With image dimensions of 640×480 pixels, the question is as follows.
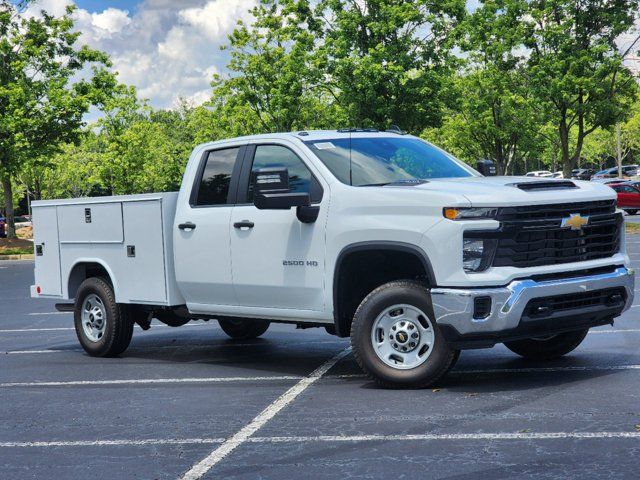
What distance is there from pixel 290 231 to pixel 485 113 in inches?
1651

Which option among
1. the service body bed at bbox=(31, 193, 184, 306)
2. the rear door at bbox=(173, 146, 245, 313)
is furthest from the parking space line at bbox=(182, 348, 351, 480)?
the service body bed at bbox=(31, 193, 184, 306)

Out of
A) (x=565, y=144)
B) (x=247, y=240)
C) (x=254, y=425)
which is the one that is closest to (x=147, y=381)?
(x=247, y=240)

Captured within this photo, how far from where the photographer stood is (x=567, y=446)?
5484 mm

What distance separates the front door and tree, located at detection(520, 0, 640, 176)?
2789cm

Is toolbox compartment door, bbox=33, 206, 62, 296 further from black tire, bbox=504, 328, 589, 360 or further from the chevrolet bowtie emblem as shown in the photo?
the chevrolet bowtie emblem

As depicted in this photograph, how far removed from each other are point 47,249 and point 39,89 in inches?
1192

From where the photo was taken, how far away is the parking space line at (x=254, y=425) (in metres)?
5.39

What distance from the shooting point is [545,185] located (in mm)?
7383

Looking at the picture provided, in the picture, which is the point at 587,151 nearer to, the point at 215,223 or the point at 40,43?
the point at 40,43

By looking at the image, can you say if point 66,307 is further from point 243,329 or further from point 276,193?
point 276,193

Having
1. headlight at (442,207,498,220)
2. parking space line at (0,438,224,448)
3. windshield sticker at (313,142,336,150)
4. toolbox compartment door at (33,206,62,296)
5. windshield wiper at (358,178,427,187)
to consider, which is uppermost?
windshield sticker at (313,142,336,150)

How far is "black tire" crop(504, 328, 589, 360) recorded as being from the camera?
850cm

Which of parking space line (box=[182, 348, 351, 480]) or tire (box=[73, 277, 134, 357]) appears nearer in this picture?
parking space line (box=[182, 348, 351, 480])

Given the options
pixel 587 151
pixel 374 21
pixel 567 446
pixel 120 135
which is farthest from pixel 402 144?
pixel 587 151
